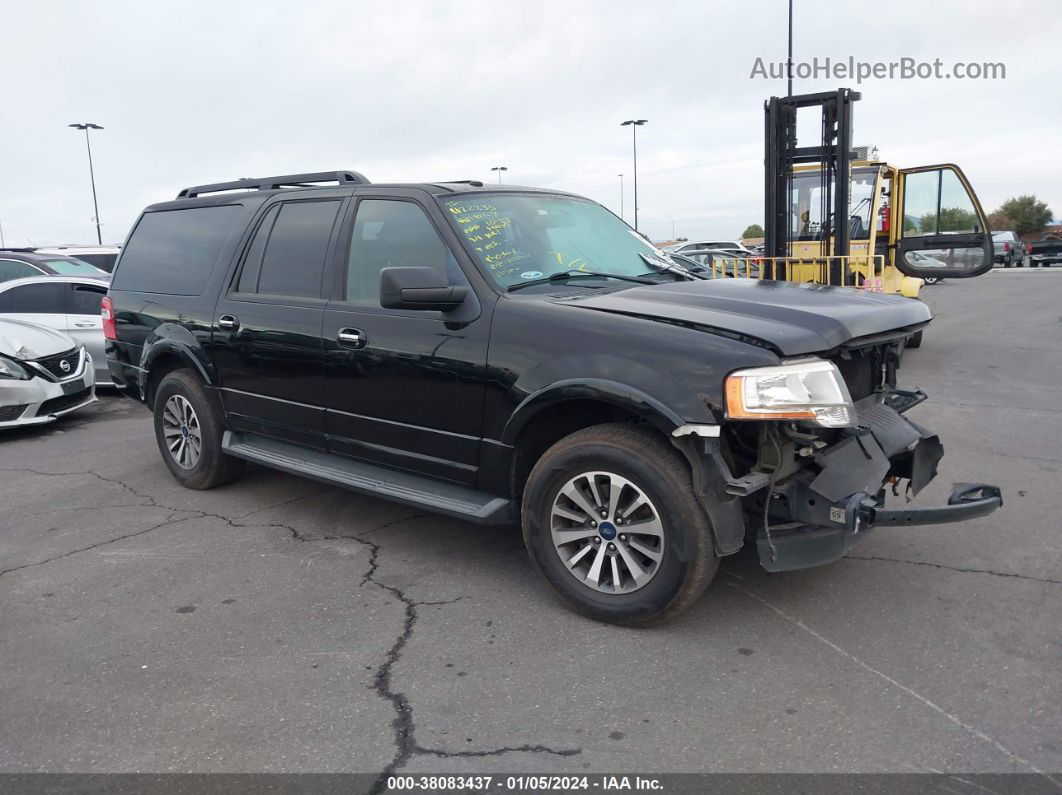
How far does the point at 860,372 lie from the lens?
4.07 metres

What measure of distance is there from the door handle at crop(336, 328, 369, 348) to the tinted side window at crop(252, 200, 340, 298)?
0.38 metres

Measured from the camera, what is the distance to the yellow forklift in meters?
10.7

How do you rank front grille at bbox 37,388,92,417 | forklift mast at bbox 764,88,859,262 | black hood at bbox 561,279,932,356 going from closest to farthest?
black hood at bbox 561,279,932,356
front grille at bbox 37,388,92,417
forklift mast at bbox 764,88,859,262

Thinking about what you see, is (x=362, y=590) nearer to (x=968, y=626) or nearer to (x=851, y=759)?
(x=851, y=759)

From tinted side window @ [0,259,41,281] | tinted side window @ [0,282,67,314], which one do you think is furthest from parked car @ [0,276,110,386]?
tinted side window @ [0,259,41,281]

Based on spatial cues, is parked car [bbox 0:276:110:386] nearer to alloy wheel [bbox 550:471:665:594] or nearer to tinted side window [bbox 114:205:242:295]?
tinted side window [bbox 114:205:242:295]

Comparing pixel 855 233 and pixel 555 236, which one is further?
pixel 855 233

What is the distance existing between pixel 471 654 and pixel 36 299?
8.50 meters

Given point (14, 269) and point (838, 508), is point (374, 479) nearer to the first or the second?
point (838, 508)

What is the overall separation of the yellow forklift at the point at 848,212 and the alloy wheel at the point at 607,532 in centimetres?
754
